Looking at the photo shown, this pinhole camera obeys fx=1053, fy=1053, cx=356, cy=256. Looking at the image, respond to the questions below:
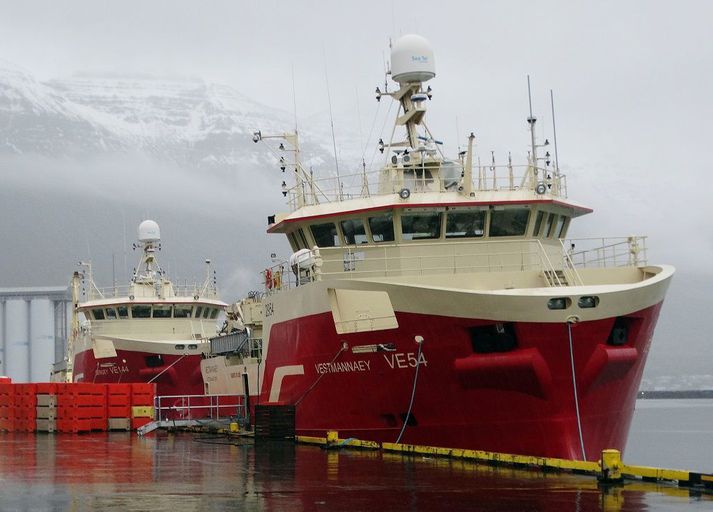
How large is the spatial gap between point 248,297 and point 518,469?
64.6 feet

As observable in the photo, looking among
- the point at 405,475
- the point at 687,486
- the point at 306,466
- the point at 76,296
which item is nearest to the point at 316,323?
the point at 306,466

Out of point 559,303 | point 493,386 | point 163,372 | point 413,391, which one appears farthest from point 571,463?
point 163,372

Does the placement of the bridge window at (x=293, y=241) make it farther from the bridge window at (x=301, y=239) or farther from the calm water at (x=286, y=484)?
the calm water at (x=286, y=484)

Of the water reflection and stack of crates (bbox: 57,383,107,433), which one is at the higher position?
stack of crates (bbox: 57,383,107,433)

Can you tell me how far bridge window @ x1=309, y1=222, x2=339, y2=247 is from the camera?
1027 inches

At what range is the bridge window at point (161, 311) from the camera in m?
50.5

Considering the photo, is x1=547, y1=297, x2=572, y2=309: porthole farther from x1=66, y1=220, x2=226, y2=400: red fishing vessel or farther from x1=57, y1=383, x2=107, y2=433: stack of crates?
x1=66, y1=220, x2=226, y2=400: red fishing vessel

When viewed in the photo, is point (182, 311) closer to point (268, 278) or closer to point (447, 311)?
point (268, 278)

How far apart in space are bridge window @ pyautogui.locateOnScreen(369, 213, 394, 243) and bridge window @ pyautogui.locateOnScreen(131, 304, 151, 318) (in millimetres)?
27266

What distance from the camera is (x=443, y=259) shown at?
2470 cm

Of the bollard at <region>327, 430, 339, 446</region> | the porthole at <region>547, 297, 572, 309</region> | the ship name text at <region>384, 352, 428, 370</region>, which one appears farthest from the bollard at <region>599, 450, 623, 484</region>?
the bollard at <region>327, 430, 339, 446</region>

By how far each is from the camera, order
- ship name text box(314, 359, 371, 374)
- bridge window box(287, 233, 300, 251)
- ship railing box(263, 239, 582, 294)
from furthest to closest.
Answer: bridge window box(287, 233, 300, 251), ship railing box(263, 239, 582, 294), ship name text box(314, 359, 371, 374)

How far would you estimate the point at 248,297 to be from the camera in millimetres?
36281

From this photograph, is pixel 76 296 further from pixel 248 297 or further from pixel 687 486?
pixel 687 486
